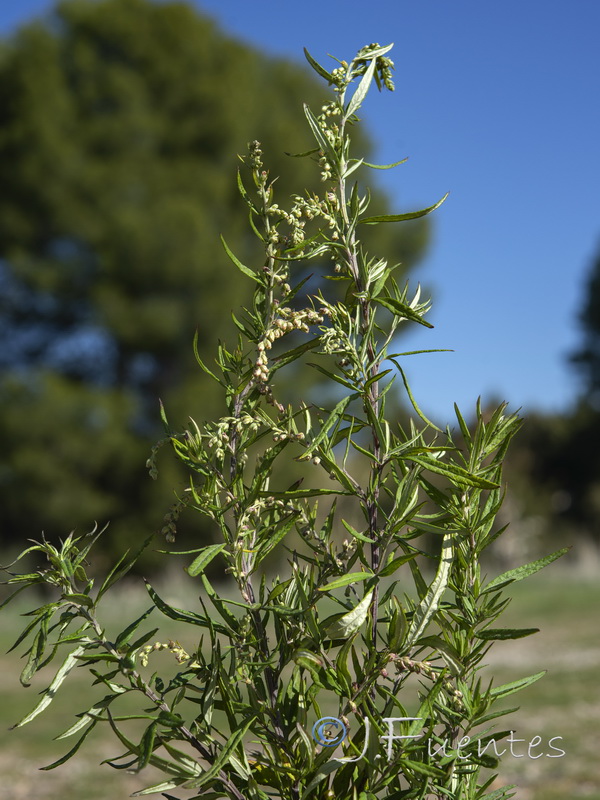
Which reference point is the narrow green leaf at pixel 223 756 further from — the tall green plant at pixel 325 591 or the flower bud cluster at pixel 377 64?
the flower bud cluster at pixel 377 64

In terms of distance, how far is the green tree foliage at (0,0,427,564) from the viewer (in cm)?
2017

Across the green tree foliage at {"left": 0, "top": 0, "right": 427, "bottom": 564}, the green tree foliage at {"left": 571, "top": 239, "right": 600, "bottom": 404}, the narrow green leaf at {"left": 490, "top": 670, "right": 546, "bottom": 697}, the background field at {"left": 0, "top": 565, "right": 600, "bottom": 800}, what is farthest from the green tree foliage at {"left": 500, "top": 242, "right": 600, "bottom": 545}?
the narrow green leaf at {"left": 490, "top": 670, "right": 546, "bottom": 697}

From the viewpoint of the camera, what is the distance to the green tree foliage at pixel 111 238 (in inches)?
794

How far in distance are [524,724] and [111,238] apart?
16.2m

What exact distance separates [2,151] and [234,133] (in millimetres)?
5689

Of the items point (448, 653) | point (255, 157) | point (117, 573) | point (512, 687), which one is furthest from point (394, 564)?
point (255, 157)

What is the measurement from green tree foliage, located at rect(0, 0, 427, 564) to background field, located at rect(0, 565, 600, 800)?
578 cm

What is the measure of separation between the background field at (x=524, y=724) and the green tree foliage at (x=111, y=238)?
578 centimetres

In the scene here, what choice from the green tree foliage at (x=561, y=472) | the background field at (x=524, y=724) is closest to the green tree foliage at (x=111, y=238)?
the background field at (x=524, y=724)

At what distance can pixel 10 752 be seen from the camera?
7547mm

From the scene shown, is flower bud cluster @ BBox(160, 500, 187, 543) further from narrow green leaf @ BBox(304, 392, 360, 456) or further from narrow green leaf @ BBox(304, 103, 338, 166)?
narrow green leaf @ BBox(304, 103, 338, 166)

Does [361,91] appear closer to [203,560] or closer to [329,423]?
[329,423]

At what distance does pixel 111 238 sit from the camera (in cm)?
2078

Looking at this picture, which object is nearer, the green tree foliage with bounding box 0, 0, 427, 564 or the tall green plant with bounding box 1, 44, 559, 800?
the tall green plant with bounding box 1, 44, 559, 800
